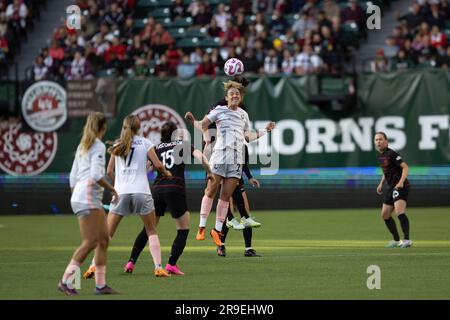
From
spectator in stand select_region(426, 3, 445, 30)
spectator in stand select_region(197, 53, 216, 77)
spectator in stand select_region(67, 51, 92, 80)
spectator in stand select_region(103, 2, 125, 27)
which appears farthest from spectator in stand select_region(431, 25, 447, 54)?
spectator in stand select_region(103, 2, 125, 27)

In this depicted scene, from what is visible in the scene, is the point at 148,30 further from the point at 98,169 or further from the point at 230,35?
the point at 98,169

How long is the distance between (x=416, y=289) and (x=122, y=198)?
12.9ft

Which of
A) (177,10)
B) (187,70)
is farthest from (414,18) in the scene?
(177,10)

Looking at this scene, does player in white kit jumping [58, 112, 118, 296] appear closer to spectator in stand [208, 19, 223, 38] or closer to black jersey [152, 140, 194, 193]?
black jersey [152, 140, 194, 193]

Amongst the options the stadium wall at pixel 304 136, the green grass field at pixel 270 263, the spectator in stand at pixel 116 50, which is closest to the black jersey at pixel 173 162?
the green grass field at pixel 270 263

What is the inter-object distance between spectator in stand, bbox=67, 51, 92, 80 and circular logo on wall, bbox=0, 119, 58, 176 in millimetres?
2079

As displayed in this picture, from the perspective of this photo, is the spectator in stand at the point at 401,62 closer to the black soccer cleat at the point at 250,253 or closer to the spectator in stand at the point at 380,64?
the spectator in stand at the point at 380,64

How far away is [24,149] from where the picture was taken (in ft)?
104

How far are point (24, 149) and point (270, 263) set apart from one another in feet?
53.0
